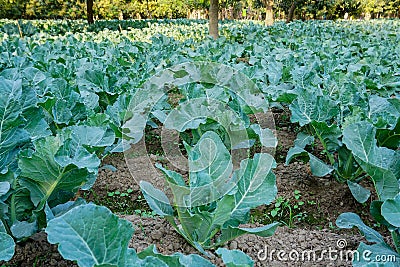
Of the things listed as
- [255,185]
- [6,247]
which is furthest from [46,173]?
[255,185]

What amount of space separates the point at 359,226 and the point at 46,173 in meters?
1.52

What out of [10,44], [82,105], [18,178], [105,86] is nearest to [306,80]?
[105,86]

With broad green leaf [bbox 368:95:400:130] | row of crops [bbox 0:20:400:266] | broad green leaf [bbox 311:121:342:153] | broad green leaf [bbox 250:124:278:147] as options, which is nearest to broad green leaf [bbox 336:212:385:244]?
row of crops [bbox 0:20:400:266]

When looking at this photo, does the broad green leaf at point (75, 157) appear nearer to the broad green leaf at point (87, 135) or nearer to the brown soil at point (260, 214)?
the broad green leaf at point (87, 135)

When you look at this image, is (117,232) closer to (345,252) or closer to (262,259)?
(262,259)

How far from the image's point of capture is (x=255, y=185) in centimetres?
197

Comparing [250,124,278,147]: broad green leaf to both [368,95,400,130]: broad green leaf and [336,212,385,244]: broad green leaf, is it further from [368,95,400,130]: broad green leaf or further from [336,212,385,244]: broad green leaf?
[336,212,385,244]: broad green leaf

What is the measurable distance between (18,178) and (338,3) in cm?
3918

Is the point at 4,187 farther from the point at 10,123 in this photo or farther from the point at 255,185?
the point at 255,185

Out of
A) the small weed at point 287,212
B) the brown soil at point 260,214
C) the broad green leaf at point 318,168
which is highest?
the broad green leaf at point 318,168

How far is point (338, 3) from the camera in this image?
3709 centimetres

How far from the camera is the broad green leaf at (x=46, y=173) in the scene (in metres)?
1.81

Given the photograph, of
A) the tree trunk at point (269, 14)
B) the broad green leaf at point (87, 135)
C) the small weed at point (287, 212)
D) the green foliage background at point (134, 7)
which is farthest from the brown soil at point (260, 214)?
the green foliage background at point (134, 7)

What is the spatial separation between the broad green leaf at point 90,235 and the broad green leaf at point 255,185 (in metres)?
0.79
